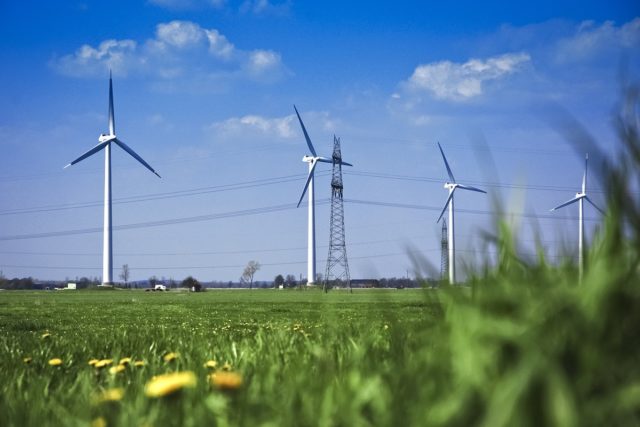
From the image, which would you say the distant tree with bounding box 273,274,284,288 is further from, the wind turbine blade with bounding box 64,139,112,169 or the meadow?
the meadow

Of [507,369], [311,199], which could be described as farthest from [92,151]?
[507,369]

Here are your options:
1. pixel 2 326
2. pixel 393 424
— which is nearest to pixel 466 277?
pixel 393 424

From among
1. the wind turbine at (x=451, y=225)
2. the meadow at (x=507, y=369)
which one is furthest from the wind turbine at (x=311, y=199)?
the meadow at (x=507, y=369)

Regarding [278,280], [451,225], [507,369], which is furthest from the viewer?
[278,280]

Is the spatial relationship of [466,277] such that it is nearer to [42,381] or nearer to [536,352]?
[536,352]

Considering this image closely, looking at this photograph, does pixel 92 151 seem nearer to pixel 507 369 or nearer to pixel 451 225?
pixel 451 225

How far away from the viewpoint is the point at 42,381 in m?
4.21

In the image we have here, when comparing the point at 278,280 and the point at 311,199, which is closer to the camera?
the point at 311,199

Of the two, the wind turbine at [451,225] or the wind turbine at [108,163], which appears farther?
the wind turbine at [108,163]

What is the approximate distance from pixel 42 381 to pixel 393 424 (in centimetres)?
308

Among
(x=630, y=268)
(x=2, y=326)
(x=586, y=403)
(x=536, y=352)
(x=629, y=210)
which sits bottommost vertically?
(x=2, y=326)

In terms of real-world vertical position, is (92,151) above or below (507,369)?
above

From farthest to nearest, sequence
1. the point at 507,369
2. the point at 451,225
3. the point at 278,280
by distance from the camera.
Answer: the point at 278,280
the point at 451,225
the point at 507,369

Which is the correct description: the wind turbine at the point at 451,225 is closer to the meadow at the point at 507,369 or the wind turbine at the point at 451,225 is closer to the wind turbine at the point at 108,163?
the meadow at the point at 507,369
